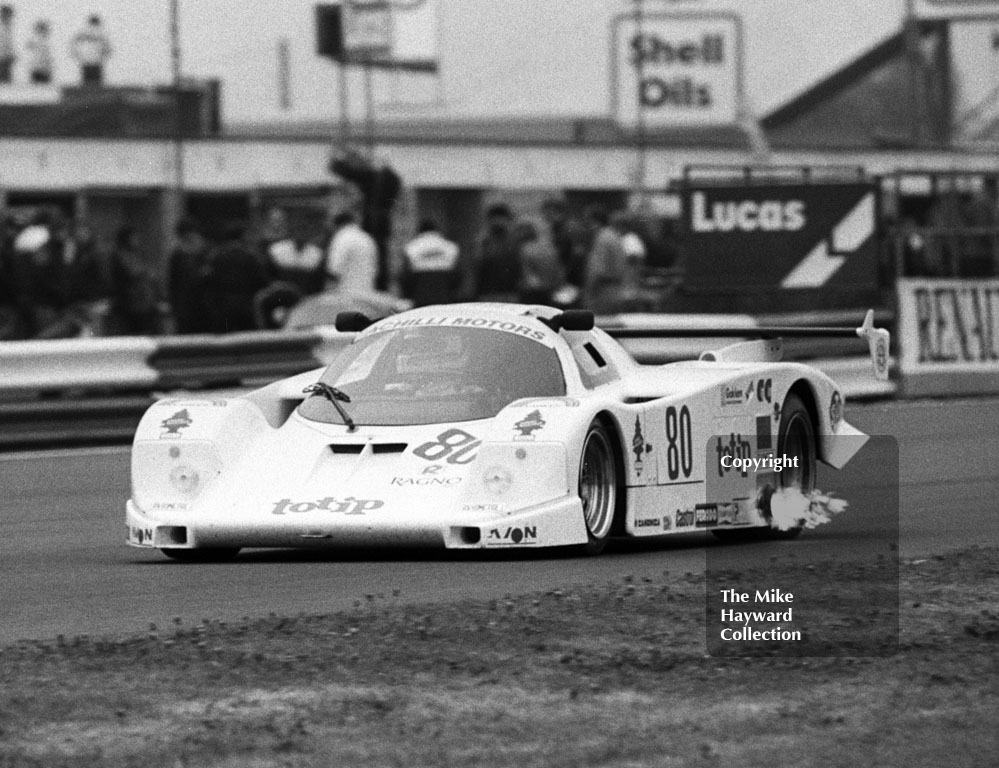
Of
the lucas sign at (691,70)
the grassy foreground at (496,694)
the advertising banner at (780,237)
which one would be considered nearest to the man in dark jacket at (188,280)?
the advertising banner at (780,237)

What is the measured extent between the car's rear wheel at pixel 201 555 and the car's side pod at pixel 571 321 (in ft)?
5.72

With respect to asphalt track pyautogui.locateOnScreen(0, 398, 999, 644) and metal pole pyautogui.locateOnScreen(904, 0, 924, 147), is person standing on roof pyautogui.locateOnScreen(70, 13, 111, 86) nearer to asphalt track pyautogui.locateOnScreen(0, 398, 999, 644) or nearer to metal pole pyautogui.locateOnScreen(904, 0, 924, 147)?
metal pole pyautogui.locateOnScreen(904, 0, 924, 147)

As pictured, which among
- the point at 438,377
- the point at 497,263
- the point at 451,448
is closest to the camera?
the point at 451,448

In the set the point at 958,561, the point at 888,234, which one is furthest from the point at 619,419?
the point at 888,234

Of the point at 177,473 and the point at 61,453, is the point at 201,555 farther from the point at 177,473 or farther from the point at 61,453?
the point at 61,453

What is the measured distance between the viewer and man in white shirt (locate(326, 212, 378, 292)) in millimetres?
21750

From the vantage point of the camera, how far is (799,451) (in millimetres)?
11688

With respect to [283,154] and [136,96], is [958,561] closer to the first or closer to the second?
[283,154]

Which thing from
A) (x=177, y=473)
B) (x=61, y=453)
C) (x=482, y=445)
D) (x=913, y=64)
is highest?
(x=913, y=64)

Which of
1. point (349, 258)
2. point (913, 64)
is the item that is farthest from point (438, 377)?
point (913, 64)

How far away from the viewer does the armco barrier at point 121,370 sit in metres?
17.0

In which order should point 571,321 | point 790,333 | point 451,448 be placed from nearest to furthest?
point 451,448, point 571,321, point 790,333

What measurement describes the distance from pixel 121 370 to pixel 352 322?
234 inches

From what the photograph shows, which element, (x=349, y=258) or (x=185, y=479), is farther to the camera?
(x=349, y=258)
